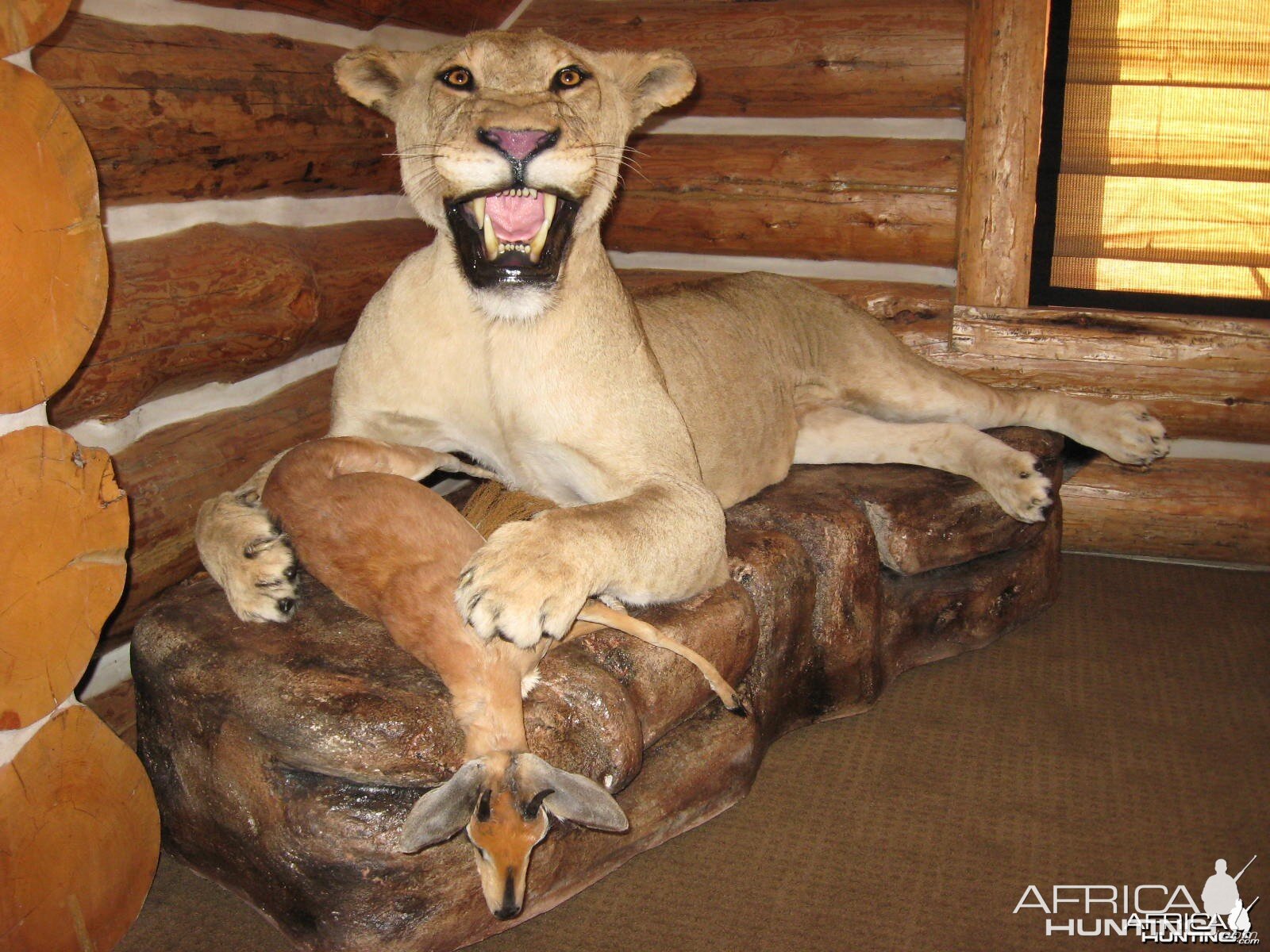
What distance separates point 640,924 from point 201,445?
72.1 inches

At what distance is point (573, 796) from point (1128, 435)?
9.77ft

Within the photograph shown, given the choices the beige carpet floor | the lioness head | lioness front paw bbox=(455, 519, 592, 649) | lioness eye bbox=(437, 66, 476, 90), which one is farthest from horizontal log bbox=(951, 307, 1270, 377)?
lioness front paw bbox=(455, 519, 592, 649)

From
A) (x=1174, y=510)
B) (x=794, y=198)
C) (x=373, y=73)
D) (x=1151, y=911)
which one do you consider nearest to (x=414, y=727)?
(x=373, y=73)

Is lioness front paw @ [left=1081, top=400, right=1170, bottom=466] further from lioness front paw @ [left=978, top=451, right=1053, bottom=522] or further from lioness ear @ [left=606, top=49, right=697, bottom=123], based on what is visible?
lioness ear @ [left=606, top=49, right=697, bottom=123]

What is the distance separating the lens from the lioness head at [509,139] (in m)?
2.31

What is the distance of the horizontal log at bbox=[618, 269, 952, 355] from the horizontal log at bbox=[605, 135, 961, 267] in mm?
120

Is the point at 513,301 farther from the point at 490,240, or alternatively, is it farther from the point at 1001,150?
the point at 1001,150

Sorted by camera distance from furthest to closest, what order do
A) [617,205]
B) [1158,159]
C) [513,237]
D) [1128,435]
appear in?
[617,205] → [1158,159] → [1128,435] → [513,237]

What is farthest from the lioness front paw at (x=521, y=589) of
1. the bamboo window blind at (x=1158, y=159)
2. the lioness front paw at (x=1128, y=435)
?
the bamboo window blind at (x=1158, y=159)

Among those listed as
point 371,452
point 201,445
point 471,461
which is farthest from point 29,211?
point 471,461

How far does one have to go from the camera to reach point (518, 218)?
8.32ft

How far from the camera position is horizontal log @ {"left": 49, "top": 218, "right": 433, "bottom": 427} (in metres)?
2.76

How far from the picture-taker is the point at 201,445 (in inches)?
125

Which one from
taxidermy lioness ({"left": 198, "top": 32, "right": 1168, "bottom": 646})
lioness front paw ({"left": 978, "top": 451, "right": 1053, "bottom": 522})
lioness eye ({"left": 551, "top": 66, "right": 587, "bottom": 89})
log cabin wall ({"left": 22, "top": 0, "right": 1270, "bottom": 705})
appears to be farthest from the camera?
lioness front paw ({"left": 978, "top": 451, "right": 1053, "bottom": 522})
